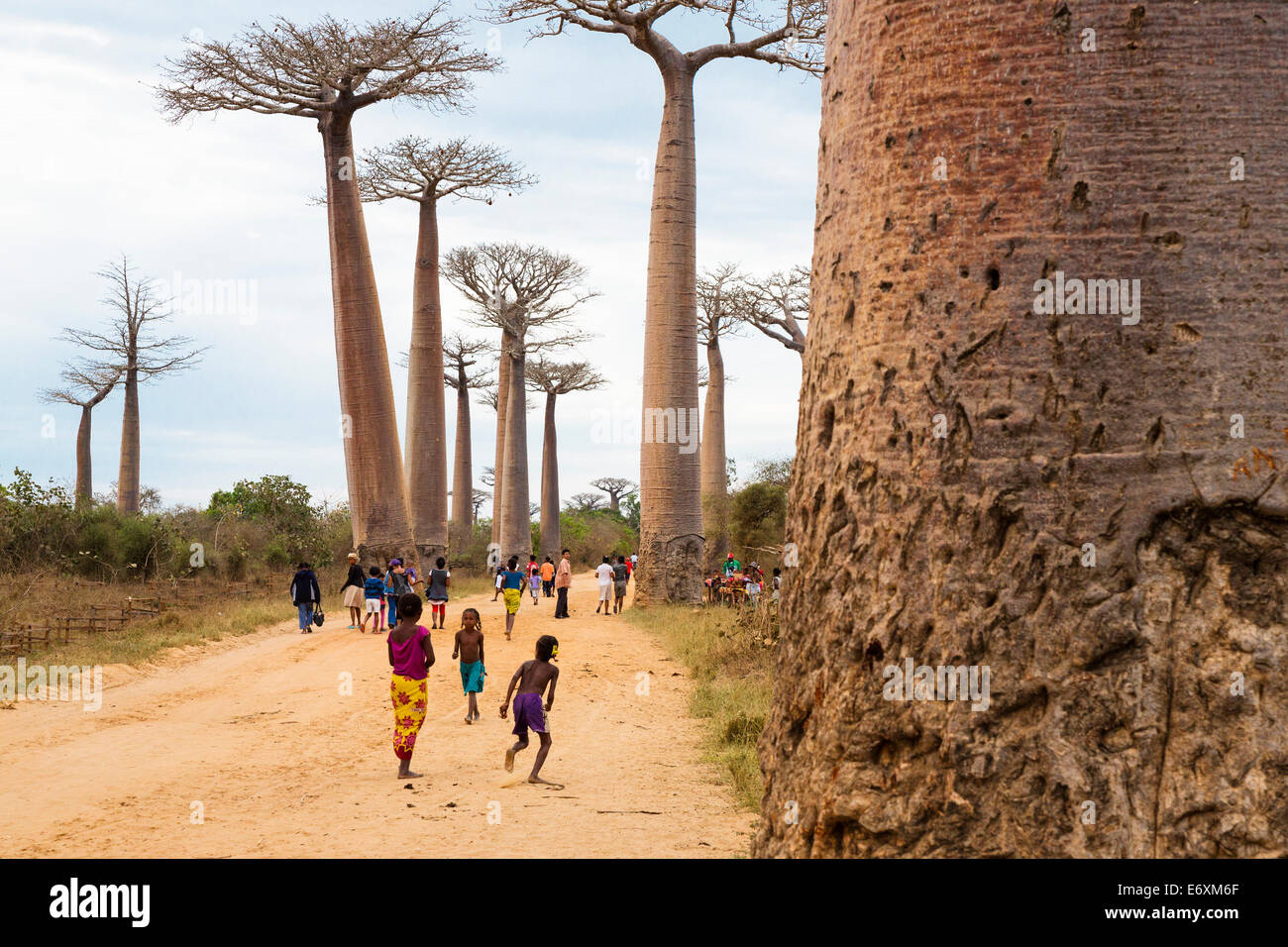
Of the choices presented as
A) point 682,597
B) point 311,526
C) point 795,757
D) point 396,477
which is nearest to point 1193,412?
point 795,757

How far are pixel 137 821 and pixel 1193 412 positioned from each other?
4.40 m

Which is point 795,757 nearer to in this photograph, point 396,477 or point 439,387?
point 396,477

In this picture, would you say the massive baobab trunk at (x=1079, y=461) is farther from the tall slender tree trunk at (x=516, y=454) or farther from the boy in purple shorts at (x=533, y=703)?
the tall slender tree trunk at (x=516, y=454)

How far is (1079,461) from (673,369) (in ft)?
39.6

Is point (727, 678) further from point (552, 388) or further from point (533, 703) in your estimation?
point (552, 388)

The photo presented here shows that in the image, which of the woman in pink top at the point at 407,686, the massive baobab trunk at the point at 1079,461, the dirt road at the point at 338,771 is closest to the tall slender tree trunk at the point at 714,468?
the dirt road at the point at 338,771

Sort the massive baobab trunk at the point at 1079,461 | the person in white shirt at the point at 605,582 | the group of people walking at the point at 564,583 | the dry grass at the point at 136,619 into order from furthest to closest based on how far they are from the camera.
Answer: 1. the person in white shirt at the point at 605,582
2. the group of people walking at the point at 564,583
3. the dry grass at the point at 136,619
4. the massive baobab trunk at the point at 1079,461

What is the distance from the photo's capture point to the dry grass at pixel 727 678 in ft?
18.9

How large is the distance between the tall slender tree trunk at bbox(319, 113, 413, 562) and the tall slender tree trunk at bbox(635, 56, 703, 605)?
350cm

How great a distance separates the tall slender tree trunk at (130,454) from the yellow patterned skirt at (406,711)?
888 inches

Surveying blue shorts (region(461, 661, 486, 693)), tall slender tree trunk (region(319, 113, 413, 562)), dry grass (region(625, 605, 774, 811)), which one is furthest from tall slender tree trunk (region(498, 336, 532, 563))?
blue shorts (region(461, 661, 486, 693))

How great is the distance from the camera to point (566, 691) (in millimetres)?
8898

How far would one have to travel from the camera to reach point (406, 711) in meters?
5.76

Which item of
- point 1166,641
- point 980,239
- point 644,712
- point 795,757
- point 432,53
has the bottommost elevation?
point 644,712
